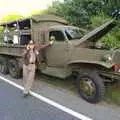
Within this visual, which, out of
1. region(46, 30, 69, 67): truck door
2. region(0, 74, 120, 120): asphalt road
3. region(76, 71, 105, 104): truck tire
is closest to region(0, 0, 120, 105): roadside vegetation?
region(46, 30, 69, 67): truck door

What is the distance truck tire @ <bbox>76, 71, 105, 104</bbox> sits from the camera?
741cm

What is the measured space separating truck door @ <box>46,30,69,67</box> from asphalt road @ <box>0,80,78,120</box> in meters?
1.66

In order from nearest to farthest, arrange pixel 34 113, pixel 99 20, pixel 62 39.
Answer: pixel 34 113
pixel 62 39
pixel 99 20

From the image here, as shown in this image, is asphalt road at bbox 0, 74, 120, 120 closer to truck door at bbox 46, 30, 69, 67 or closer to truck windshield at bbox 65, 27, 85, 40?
truck door at bbox 46, 30, 69, 67

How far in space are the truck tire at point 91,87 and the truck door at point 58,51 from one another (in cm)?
118

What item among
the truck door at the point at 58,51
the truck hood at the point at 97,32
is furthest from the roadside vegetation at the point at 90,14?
the truck hood at the point at 97,32

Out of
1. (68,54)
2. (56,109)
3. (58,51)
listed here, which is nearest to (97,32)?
(68,54)

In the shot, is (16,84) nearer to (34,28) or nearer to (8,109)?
(34,28)

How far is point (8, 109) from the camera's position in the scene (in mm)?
6945

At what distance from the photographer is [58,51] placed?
29.8 feet

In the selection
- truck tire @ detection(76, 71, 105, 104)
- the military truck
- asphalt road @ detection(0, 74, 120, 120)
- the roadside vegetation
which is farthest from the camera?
the roadside vegetation

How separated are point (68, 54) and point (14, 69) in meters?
3.13

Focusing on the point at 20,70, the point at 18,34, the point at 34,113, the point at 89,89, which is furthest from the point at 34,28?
the point at 34,113

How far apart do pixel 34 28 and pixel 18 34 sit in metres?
1.15
